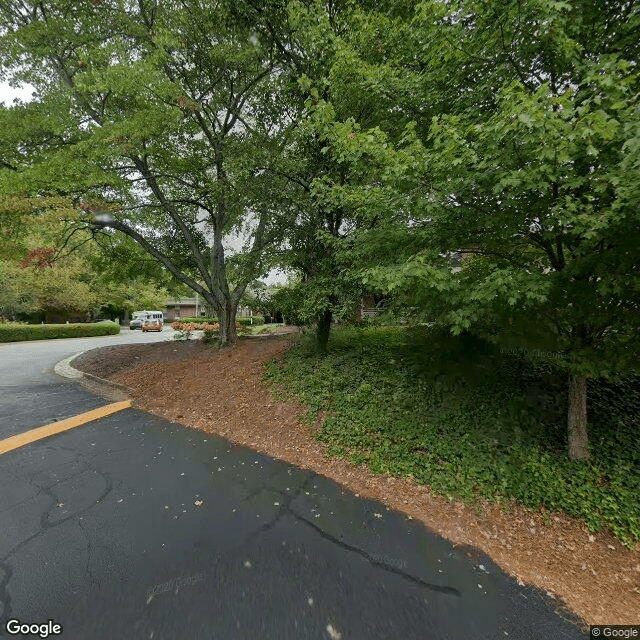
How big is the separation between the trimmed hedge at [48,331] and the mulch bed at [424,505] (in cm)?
1497

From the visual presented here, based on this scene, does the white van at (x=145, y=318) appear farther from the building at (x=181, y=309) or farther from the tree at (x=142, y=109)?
the building at (x=181, y=309)

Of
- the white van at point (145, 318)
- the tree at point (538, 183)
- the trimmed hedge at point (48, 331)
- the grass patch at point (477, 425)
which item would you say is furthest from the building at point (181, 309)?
the tree at point (538, 183)

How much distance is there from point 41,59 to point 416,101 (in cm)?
892

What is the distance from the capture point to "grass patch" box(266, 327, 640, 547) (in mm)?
3396

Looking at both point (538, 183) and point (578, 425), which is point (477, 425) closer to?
point (578, 425)

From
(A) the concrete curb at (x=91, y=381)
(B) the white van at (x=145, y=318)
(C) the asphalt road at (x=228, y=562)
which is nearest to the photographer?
(C) the asphalt road at (x=228, y=562)

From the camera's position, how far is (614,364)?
316cm

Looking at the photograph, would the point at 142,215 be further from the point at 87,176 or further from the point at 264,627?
the point at 264,627

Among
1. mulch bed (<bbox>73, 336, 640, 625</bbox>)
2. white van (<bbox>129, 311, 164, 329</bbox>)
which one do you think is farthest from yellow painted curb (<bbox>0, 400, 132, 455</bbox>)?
white van (<bbox>129, 311, 164, 329</bbox>)

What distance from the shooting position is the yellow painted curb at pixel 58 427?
4.40 m

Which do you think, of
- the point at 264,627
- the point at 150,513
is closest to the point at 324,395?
the point at 150,513

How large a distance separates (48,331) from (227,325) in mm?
17115

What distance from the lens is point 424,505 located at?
11.0 feet

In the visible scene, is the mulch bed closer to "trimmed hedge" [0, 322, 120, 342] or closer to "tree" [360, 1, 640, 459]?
"tree" [360, 1, 640, 459]
